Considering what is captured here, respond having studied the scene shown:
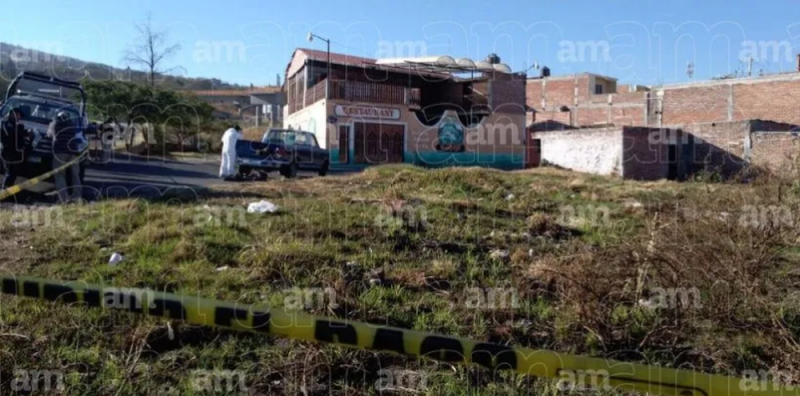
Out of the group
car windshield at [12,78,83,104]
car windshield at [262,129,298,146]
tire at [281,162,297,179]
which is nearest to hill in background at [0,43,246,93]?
car windshield at [12,78,83,104]

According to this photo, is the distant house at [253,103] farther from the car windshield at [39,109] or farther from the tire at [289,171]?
the car windshield at [39,109]

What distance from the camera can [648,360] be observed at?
4.07 m

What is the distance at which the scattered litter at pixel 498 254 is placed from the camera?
20.7ft

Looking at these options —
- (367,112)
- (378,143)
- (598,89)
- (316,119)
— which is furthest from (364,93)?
(598,89)

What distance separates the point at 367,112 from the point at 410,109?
246 cm

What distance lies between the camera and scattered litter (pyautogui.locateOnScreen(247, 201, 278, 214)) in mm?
7859

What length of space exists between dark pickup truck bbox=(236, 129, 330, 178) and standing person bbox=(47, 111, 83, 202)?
4764 mm

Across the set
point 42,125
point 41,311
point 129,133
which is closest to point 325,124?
point 129,133

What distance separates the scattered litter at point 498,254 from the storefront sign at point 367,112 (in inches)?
809

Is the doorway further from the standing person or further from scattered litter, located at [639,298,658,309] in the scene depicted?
scattered litter, located at [639,298,658,309]

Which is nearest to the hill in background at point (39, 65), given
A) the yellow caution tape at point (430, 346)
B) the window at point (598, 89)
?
the yellow caution tape at point (430, 346)

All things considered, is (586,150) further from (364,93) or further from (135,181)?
(135,181)

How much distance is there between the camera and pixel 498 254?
6430 mm

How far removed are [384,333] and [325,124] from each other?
24485mm
